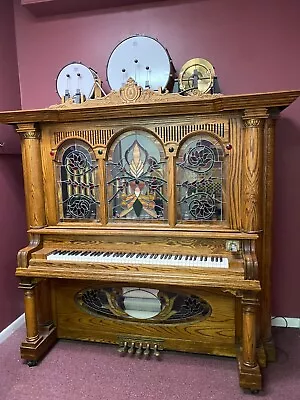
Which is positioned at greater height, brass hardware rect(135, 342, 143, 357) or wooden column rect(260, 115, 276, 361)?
wooden column rect(260, 115, 276, 361)

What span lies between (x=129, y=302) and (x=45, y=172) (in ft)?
3.59

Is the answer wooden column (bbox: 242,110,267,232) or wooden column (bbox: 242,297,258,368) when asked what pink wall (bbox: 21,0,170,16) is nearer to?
wooden column (bbox: 242,110,267,232)

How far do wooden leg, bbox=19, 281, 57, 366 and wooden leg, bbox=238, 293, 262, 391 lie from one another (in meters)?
1.33

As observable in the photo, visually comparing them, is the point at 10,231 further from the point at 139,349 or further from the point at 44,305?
the point at 139,349

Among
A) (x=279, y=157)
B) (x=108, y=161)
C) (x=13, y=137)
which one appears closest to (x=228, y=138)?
(x=279, y=157)

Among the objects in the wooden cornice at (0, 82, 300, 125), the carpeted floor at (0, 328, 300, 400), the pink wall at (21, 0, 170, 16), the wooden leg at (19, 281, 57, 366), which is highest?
the pink wall at (21, 0, 170, 16)

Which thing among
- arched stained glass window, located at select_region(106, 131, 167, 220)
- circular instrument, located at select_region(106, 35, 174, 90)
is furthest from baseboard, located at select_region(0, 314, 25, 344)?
circular instrument, located at select_region(106, 35, 174, 90)

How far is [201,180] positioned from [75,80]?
4.06ft

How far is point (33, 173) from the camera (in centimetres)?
222

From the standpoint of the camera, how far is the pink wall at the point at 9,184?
99.0 inches

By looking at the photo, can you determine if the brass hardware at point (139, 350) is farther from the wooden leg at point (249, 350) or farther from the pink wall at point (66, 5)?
the pink wall at point (66, 5)

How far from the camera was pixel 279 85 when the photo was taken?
2.35 meters

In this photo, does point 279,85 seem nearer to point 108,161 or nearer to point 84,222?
point 108,161

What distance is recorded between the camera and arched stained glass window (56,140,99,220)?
7.41ft
